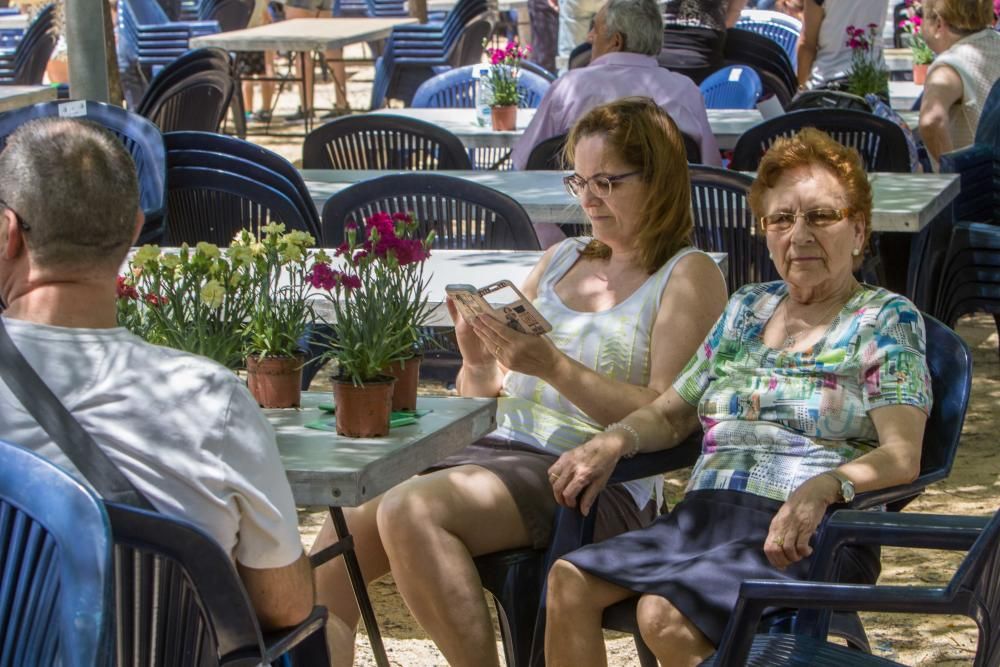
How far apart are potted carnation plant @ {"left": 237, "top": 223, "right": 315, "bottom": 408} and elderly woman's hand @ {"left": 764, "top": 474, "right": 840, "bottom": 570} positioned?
89 cm

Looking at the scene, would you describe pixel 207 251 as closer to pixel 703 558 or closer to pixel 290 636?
pixel 290 636

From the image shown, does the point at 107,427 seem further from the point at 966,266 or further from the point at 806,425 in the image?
the point at 966,266

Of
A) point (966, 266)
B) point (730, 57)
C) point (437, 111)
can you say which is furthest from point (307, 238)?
point (730, 57)

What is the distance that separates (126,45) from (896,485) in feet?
34.7

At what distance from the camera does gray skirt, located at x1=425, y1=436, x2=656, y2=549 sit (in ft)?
10.0

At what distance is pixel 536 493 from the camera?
3064mm

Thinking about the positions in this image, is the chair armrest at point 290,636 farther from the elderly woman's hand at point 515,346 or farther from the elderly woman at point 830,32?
the elderly woman at point 830,32

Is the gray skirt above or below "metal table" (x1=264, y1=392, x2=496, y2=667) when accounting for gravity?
below

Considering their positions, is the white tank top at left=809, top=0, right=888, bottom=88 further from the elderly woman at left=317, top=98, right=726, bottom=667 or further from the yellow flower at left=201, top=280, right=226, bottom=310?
the yellow flower at left=201, top=280, right=226, bottom=310

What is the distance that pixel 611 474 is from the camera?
9.72 ft

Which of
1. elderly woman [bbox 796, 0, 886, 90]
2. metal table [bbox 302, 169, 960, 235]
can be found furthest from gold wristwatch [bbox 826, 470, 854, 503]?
elderly woman [bbox 796, 0, 886, 90]

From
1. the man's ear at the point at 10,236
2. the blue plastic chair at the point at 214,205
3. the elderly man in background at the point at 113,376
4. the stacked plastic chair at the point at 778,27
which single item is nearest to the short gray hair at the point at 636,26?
the blue plastic chair at the point at 214,205

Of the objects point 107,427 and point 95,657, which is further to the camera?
point 107,427

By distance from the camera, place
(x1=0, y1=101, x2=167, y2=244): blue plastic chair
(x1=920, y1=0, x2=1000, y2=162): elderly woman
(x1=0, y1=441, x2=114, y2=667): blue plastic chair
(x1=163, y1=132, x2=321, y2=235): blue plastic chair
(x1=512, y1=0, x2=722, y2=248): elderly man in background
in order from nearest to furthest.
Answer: (x1=0, y1=441, x2=114, y2=667): blue plastic chair
(x1=163, y1=132, x2=321, y2=235): blue plastic chair
(x1=0, y1=101, x2=167, y2=244): blue plastic chair
(x1=512, y1=0, x2=722, y2=248): elderly man in background
(x1=920, y1=0, x2=1000, y2=162): elderly woman
